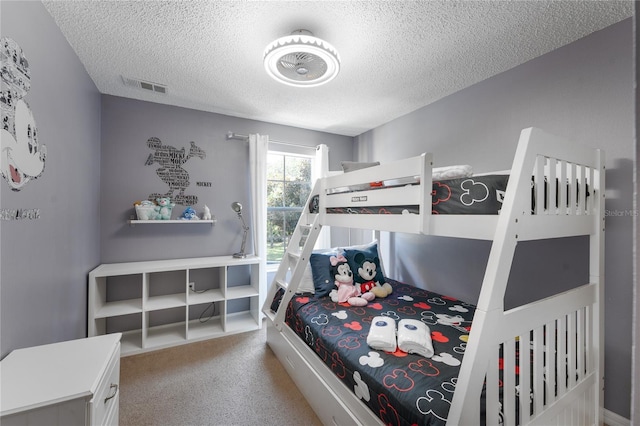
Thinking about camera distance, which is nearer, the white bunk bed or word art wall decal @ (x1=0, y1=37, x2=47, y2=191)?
the white bunk bed

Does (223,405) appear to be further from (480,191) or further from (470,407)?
(480,191)

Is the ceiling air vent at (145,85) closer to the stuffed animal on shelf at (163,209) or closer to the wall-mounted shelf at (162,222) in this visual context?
Answer: the stuffed animal on shelf at (163,209)

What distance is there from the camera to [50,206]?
152 cm

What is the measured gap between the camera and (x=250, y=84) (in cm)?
240

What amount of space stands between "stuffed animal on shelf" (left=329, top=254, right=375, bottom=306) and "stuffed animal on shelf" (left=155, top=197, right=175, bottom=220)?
1.76 metres

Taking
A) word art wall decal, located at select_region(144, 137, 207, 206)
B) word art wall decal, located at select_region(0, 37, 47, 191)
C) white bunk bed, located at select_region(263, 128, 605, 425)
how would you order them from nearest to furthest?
white bunk bed, located at select_region(263, 128, 605, 425) → word art wall decal, located at select_region(0, 37, 47, 191) → word art wall decal, located at select_region(144, 137, 207, 206)

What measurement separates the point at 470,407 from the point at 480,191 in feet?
2.78

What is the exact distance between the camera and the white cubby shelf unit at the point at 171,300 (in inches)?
93.9

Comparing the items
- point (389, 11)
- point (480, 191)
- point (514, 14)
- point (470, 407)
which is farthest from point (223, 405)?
point (514, 14)

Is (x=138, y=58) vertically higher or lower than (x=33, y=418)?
higher

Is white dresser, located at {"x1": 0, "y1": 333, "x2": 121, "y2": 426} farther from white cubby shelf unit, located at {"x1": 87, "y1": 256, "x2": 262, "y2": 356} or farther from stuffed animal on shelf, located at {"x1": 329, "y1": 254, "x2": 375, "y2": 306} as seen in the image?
stuffed animal on shelf, located at {"x1": 329, "y1": 254, "x2": 375, "y2": 306}

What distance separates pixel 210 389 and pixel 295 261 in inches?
45.9

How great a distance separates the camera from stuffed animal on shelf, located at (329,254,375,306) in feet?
7.24

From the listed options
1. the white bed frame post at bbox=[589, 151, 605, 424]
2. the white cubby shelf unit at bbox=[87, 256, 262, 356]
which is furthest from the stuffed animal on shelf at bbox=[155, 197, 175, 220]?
the white bed frame post at bbox=[589, 151, 605, 424]
